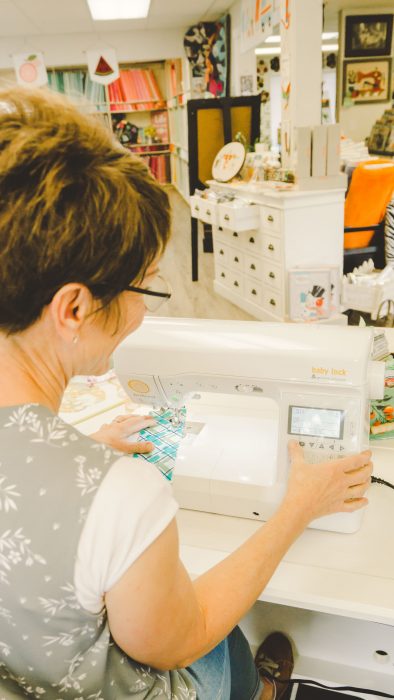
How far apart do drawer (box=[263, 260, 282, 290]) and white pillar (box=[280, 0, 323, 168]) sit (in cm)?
107

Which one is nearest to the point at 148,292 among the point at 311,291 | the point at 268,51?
the point at 311,291

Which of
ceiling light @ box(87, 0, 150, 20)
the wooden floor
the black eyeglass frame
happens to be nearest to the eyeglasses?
the black eyeglass frame

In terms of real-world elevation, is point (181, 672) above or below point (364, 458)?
below

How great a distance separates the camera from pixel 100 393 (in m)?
1.55

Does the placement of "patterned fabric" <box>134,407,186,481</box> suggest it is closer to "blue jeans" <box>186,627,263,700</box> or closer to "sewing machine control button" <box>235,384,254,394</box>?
"sewing machine control button" <box>235,384,254,394</box>

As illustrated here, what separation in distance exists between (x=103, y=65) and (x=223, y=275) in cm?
288

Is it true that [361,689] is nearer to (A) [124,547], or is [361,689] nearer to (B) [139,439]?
(B) [139,439]

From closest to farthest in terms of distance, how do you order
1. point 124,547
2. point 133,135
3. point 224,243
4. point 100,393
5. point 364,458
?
point 124,547, point 364,458, point 100,393, point 224,243, point 133,135

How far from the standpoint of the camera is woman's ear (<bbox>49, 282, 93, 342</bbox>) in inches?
24.3

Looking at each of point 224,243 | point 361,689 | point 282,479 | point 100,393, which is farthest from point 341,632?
point 224,243

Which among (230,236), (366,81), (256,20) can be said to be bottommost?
(230,236)

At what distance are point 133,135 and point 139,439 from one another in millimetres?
9456

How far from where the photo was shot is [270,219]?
4.04 meters

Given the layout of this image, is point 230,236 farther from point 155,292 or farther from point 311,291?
point 155,292
